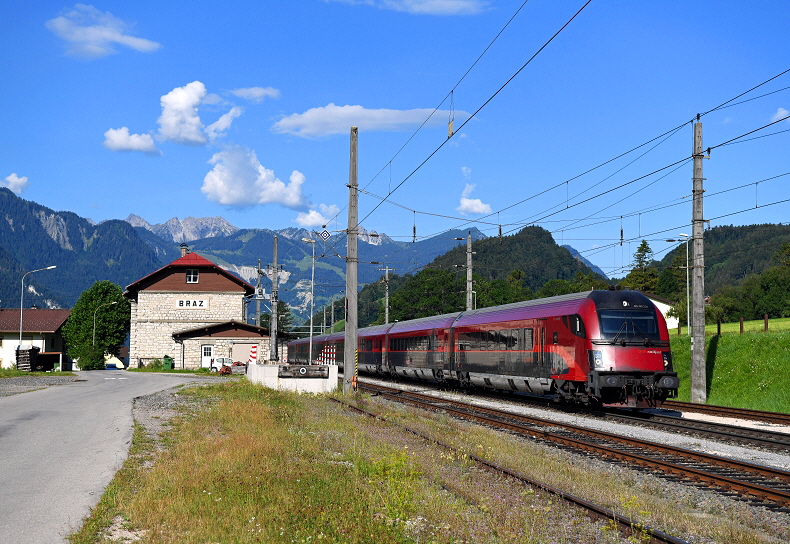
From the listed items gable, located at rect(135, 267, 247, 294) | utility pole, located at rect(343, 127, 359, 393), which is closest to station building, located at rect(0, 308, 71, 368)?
gable, located at rect(135, 267, 247, 294)

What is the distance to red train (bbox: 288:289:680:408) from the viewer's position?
A: 20.2 metres

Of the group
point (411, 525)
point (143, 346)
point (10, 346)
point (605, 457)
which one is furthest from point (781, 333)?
point (10, 346)

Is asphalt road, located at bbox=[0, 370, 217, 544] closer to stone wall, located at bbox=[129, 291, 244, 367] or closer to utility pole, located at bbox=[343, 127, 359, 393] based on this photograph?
utility pole, located at bbox=[343, 127, 359, 393]

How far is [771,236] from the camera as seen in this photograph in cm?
17338

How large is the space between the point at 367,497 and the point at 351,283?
1841 cm

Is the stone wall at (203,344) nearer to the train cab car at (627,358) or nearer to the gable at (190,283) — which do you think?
the gable at (190,283)

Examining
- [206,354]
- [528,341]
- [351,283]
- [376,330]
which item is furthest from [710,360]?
[206,354]

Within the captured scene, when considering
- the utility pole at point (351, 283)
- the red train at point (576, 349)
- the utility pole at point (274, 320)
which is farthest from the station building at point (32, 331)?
the red train at point (576, 349)

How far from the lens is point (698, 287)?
24547 mm

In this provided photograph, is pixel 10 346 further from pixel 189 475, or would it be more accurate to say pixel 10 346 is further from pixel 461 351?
pixel 189 475

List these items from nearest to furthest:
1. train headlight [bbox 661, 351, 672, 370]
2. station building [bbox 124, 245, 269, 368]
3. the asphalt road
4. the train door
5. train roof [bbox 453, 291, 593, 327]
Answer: the asphalt road → train headlight [bbox 661, 351, 672, 370] → train roof [bbox 453, 291, 593, 327] → the train door → station building [bbox 124, 245, 269, 368]

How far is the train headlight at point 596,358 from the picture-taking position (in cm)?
2011

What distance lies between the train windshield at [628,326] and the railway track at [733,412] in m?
3.30

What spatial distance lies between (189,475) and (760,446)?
453 inches
